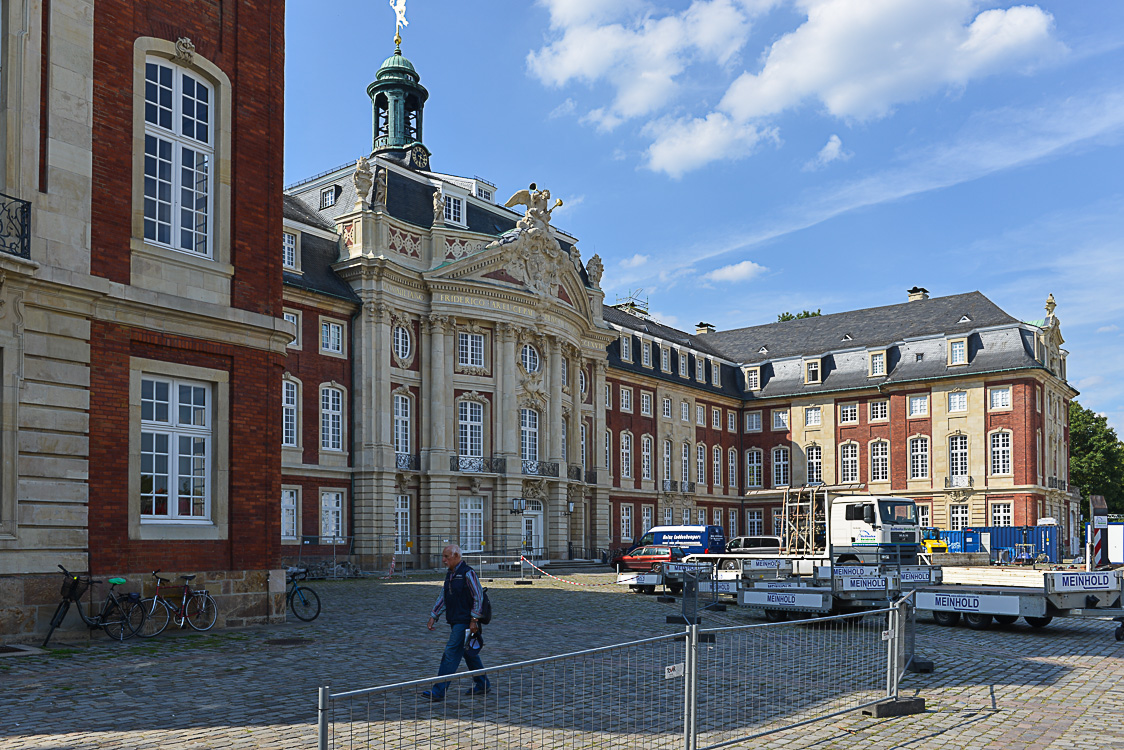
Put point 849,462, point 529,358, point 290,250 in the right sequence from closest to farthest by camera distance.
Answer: point 290,250 → point 529,358 → point 849,462

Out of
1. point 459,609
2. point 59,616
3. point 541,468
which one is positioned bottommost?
point 59,616

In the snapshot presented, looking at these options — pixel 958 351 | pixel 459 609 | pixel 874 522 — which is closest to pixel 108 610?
pixel 459 609

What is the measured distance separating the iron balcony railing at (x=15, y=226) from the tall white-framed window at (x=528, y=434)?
32507mm

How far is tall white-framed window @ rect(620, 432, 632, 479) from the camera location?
5903 cm

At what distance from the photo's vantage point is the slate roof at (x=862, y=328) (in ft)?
212

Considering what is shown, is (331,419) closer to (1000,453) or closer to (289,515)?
(289,515)

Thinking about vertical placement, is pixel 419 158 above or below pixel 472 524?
above

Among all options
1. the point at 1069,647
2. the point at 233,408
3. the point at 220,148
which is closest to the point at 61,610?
the point at 233,408

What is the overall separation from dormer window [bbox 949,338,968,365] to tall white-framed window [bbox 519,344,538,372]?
2934 cm

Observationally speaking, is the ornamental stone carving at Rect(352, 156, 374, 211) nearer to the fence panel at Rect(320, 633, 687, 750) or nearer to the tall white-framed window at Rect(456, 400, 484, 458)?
the tall white-framed window at Rect(456, 400, 484, 458)

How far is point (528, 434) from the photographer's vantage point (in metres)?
47.4

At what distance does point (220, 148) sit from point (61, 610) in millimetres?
8271

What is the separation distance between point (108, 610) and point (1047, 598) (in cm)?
1527

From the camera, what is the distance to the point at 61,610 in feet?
48.2
